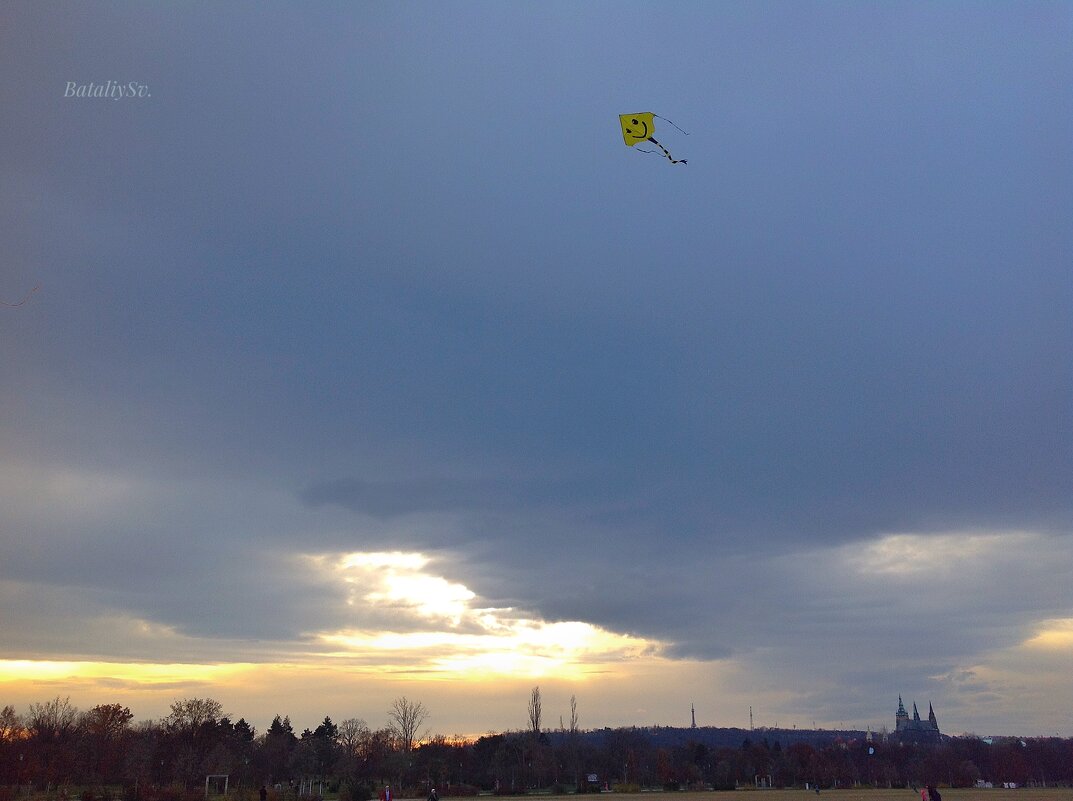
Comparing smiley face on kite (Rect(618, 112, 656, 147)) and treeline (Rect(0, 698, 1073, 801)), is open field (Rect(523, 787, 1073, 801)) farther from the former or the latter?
smiley face on kite (Rect(618, 112, 656, 147))

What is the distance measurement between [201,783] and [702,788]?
295ft

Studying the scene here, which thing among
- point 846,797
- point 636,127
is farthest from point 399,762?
point 636,127

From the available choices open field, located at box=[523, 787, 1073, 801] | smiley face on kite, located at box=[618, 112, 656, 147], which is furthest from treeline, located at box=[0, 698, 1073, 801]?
smiley face on kite, located at box=[618, 112, 656, 147]

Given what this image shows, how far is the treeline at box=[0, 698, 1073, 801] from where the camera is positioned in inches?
4424

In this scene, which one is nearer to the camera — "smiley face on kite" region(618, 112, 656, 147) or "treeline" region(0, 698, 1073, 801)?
"smiley face on kite" region(618, 112, 656, 147)

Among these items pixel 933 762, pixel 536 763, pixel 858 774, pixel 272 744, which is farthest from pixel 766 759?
pixel 272 744

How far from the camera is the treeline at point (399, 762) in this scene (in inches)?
4424

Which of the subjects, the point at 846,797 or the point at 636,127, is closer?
the point at 636,127

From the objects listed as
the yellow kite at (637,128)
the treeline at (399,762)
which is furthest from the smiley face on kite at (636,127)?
the treeline at (399,762)

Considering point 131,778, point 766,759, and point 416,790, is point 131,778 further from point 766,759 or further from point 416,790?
point 766,759

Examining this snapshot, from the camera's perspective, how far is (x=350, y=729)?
520 feet

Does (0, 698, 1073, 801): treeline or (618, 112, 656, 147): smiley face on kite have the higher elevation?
(618, 112, 656, 147): smiley face on kite

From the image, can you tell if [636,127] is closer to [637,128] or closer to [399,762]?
[637,128]

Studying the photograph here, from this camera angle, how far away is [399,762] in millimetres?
138125
